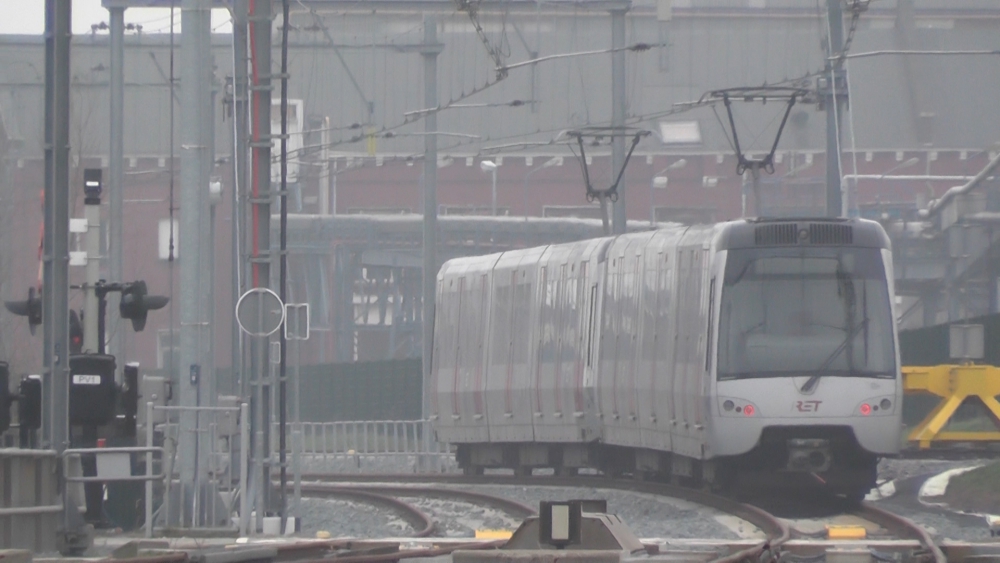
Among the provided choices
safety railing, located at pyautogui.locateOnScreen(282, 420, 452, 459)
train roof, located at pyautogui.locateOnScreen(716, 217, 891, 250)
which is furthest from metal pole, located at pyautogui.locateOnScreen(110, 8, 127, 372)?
train roof, located at pyautogui.locateOnScreen(716, 217, 891, 250)

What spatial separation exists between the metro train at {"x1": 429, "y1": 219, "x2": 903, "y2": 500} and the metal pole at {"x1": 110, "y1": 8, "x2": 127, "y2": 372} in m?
5.72

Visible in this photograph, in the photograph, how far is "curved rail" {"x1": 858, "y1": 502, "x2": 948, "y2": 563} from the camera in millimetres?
10641

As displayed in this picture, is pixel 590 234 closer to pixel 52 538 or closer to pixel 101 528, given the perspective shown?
pixel 101 528

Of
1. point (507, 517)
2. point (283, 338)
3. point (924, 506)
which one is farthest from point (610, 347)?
point (283, 338)

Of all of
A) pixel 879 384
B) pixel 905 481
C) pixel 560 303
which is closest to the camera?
pixel 879 384

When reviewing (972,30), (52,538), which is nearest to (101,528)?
(52,538)

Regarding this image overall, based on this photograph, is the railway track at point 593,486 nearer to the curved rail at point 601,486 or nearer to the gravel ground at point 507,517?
the curved rail at point 601,486

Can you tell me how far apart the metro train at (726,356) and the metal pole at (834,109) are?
275 centimetres

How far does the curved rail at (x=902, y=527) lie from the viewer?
1064cm

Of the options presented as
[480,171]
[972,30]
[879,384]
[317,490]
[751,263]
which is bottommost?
[317,490]

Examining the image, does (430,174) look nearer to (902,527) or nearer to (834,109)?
(834,109)

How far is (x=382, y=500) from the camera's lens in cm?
1902

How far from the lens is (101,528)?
15.6 metres

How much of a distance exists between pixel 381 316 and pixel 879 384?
129 ft
